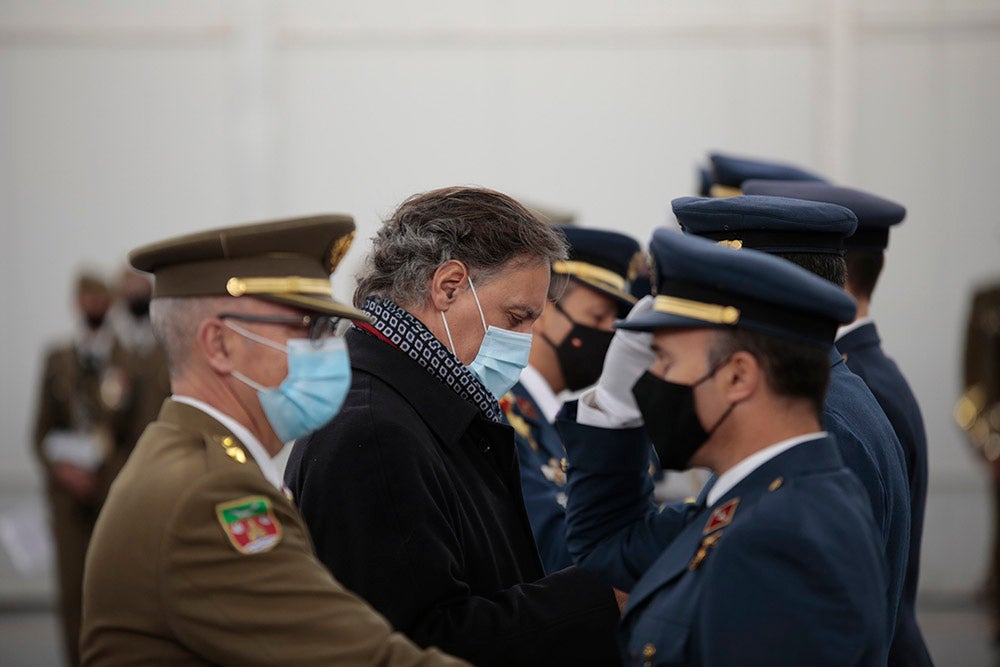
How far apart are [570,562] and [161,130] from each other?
581cm

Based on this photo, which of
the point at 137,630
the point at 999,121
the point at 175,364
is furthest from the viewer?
the point at 999,121

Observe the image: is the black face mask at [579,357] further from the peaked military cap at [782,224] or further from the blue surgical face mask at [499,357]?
the peaked military cap at [782,224]

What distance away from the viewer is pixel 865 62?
796 centimetres

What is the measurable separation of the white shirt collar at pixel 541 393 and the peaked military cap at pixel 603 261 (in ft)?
1.07

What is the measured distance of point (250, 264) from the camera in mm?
2131

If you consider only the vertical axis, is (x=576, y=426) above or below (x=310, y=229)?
below

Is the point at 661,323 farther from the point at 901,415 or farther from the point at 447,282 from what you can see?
the point at 901,415

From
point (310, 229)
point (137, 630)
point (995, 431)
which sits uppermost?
point (310, 229)

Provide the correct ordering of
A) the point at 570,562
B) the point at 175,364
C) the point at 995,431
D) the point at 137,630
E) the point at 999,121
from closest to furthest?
the point at 137,630
the point at 175,364
the point at 570,562
the point at 995,431
the point at 999,121

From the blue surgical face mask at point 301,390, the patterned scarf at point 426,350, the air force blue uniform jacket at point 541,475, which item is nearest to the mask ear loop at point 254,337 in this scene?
the blue surgical face mask at point 301,390

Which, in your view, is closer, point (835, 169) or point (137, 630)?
point (137, 630)

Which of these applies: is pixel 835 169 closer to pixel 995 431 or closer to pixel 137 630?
pixel 995 431

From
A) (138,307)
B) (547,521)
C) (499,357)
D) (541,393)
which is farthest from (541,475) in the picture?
(138,307)

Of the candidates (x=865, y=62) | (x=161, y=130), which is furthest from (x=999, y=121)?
(x=161, y=130)
